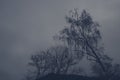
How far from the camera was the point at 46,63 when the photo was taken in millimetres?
54531

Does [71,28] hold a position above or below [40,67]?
above

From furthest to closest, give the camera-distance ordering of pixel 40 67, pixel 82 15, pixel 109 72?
1. pixel 40 67
2. pixel 82 15
3. pixel 109 72

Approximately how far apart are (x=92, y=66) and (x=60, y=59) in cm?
1741

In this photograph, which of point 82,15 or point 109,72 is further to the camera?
point 82,15

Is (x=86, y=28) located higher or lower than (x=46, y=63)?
higher

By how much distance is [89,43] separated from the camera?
3472 cm

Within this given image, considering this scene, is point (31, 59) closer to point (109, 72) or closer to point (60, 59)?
point (60, 59)

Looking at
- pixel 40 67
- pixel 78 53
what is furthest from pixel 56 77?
pixel 40 67

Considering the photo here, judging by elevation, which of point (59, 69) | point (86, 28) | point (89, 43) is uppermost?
point (86, 28)

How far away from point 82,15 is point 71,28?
7.88 ft

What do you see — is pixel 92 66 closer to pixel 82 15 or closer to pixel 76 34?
pixel 76 34

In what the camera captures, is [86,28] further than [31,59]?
No

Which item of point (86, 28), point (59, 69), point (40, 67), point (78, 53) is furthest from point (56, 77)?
point (40, 67)

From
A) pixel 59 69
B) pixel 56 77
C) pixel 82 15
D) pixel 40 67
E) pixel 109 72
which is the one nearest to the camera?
pixel 56 77
